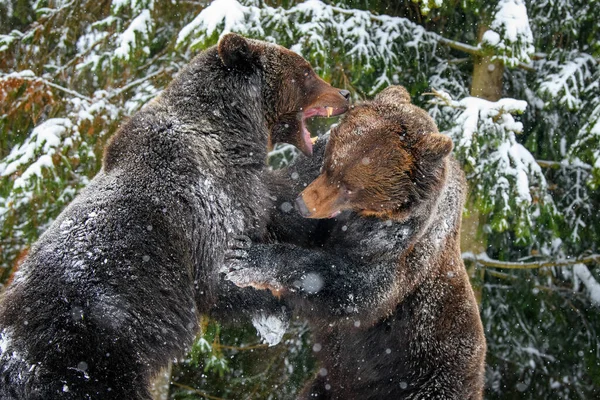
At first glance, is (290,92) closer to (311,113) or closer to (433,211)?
(311,113)

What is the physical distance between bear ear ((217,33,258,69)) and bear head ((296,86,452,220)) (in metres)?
0.89

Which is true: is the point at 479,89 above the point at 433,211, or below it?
below

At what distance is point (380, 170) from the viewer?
351cm

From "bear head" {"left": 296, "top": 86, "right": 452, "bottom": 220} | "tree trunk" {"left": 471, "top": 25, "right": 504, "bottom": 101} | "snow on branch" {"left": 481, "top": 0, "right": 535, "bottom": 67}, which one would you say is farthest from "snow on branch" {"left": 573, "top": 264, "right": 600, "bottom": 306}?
"bear head" {"left": 296, "top": 86, "right": 452, "bottom": 220}

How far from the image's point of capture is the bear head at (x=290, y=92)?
420cm

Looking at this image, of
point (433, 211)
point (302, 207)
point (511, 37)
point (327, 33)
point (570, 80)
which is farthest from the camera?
point (570, 80)

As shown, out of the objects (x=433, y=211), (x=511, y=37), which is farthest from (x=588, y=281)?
(x=433, y=211)

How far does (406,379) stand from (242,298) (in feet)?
3.80

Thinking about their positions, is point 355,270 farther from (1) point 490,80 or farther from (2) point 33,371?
(1) point 490,80

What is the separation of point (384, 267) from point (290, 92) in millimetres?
1340

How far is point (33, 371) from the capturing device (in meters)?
3.26

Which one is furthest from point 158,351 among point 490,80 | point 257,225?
point 490,80

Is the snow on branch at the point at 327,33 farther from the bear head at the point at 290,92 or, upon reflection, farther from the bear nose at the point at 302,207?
the bear nose at the point at 302,207

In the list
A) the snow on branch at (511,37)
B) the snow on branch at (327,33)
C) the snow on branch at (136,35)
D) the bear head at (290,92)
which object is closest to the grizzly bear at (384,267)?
the bear head at (290,92)
